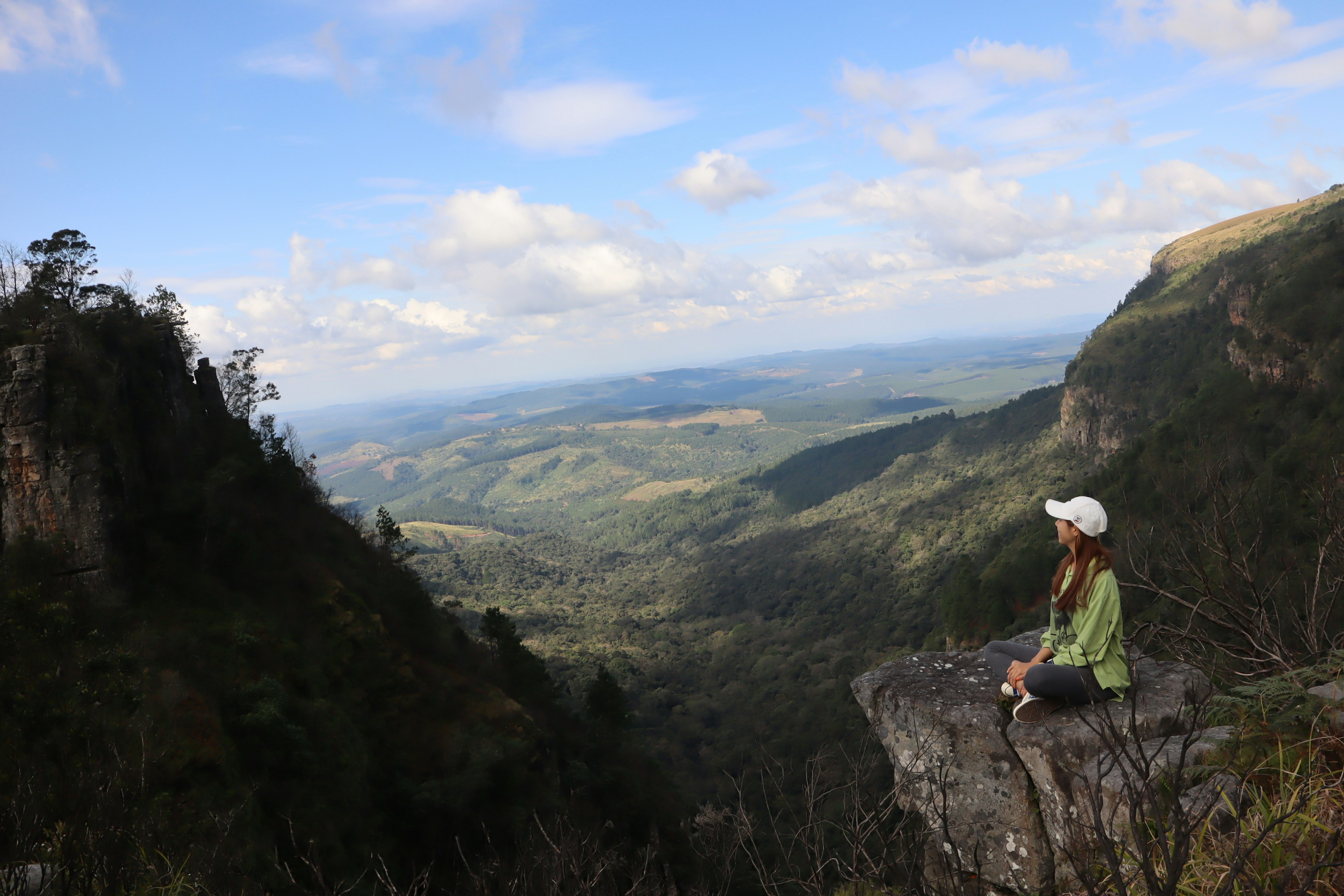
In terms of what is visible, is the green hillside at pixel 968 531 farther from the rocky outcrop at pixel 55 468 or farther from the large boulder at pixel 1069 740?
the rocky outcrop at pixel 55 468

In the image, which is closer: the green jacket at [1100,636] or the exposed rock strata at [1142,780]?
the exposed rock strata at [1142,780]

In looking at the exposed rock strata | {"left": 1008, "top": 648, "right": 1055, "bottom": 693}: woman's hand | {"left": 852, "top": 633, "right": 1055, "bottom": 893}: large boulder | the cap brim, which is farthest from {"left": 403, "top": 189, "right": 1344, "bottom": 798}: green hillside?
{"left": 852, "top": 633, "right": 1055, "bottom": 893}: large boulder

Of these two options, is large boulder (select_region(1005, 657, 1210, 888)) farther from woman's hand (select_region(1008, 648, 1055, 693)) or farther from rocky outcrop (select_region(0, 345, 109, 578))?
rocky outcrop (select_region(0, 345, 109, 578))

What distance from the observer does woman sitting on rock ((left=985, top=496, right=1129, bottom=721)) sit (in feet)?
22.2

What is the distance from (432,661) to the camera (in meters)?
34.6

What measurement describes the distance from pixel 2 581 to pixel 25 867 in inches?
923

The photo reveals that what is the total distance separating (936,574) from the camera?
9025 centimetres

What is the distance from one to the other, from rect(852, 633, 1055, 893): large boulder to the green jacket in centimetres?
129

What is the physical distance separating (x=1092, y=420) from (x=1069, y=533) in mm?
106645

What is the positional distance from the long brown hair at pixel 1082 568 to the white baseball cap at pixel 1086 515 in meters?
0.08

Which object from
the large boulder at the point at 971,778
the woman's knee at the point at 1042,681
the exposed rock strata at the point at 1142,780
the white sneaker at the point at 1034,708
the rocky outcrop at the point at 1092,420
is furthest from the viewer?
the rocky outcrop at the point at 1092,420

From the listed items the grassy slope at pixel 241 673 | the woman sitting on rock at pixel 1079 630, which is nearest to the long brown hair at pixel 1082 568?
the woman sitting on rock at pixel 1079 630

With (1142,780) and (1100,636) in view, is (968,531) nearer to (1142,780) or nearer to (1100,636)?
(1100,636)

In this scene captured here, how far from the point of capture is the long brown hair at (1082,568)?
6.88m
